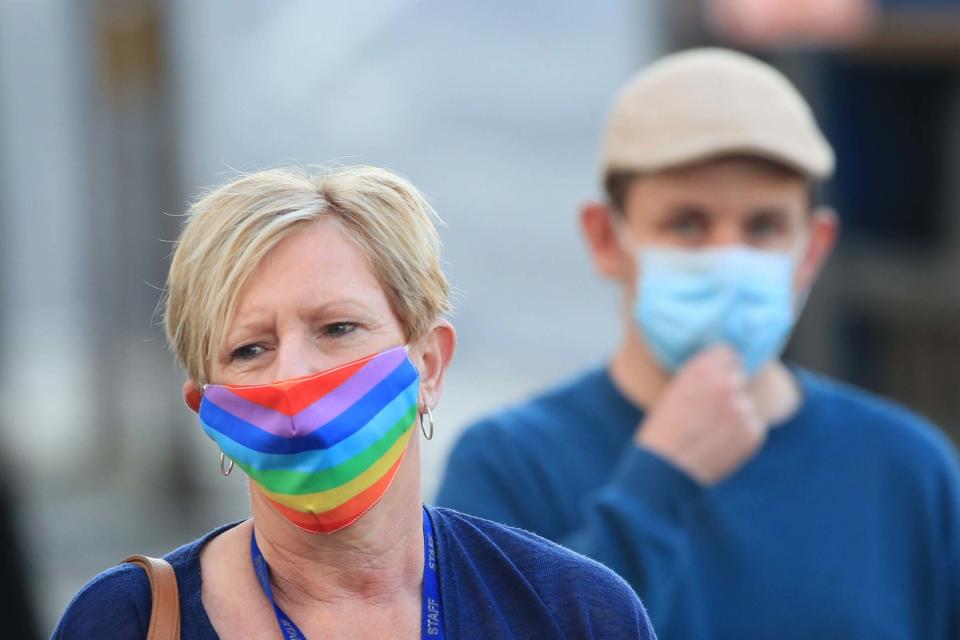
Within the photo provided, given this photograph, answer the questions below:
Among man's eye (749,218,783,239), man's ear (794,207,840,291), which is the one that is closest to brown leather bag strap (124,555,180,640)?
man's eye (749,218,783,239)

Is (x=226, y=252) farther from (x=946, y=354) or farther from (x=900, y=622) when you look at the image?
(x=946, y=354)

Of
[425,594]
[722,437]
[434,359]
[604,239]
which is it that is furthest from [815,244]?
[425,594]

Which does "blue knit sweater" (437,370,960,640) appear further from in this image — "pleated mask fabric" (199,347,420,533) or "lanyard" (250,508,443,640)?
"pleated mask fabric" (199,347,420,533)

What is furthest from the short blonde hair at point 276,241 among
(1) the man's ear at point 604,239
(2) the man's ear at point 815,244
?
(2) the man's ear at point 815,244

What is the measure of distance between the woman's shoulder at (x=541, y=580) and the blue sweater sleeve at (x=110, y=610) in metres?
0.33

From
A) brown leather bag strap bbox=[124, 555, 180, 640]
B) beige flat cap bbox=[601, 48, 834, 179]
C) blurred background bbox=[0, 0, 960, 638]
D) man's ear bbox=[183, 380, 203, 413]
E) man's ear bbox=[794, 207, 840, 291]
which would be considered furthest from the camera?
blurred background bbox=[0, 0, 960, 638]

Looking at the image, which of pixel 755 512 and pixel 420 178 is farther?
pixel 420 178

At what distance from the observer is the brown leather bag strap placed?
182 cm

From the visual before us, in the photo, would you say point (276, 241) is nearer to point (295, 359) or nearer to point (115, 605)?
point (295, 359)

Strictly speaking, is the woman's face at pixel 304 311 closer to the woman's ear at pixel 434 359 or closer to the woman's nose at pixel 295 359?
the woman's nose at pixel 295 359

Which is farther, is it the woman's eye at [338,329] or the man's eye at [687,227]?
the man's eye at [687,227]

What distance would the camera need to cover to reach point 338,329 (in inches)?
73.7

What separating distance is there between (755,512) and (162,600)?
4.61ft

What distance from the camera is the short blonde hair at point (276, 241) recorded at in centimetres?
184
